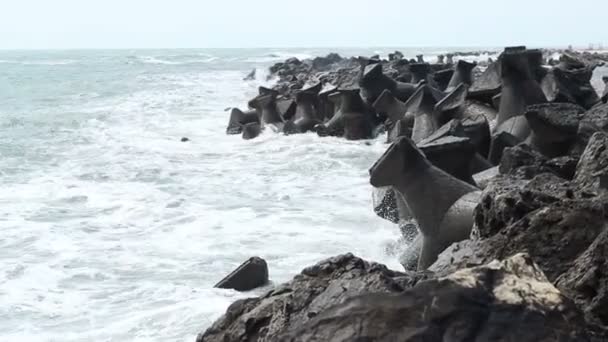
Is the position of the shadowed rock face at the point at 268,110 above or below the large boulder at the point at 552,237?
below

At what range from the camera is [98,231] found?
6594 millimetres

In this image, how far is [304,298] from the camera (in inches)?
85.8

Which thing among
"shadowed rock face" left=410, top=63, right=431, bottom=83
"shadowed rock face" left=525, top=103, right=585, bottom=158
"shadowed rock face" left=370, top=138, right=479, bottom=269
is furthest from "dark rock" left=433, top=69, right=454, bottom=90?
"shadowed rock face" left=370, top=138, right=479, bottom=269

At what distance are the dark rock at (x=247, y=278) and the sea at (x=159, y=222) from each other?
0.09 meters

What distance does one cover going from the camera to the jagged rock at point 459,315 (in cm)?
161

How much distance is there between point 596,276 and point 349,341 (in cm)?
101

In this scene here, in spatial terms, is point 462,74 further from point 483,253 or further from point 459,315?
point 459,315

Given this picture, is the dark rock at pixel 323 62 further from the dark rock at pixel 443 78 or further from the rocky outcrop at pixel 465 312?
the rocky outcrop at pixel 465 312

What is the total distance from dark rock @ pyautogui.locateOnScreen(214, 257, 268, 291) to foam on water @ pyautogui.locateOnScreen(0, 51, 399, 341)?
0.36 feet

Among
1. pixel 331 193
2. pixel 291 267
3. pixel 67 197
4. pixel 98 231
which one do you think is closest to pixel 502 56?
pixel 331 193

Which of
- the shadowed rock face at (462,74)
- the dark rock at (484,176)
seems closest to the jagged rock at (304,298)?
the dark rock at (484,176)

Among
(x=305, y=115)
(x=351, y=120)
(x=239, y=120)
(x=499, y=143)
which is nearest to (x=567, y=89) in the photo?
(x=499, y=143)

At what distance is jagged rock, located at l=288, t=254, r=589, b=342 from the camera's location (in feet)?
5.28

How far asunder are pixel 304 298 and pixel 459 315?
26.0 inches
